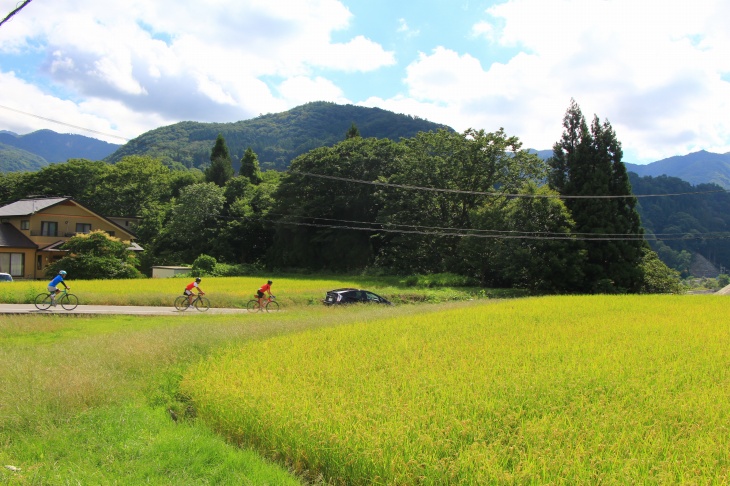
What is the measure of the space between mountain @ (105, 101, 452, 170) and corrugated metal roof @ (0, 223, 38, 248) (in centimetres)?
6794

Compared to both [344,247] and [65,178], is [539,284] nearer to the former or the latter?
[344,247]

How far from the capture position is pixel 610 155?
42969 mm

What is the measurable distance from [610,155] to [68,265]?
149 feet

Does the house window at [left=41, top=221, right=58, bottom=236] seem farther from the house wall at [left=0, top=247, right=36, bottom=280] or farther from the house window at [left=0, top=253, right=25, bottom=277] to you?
the house window at [left=0, top=253, right=25, bottom=277]

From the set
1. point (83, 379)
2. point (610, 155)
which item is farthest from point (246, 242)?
point (83, 379)

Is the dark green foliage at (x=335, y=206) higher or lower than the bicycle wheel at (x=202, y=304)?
higher

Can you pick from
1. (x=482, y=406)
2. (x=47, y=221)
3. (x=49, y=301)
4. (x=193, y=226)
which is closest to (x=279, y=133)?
(x=193, y=226)

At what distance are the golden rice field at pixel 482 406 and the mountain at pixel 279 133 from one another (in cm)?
10834

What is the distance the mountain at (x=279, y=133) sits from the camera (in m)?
125

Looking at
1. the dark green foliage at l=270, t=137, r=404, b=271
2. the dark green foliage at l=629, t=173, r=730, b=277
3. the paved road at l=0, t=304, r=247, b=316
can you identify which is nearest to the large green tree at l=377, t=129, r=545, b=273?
the dark green foliage at l=270, t=137, r=404, b=271

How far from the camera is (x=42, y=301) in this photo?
2253 cm

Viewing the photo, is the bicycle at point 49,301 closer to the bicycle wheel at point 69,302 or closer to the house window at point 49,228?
the bicycle wheel at point 69,302

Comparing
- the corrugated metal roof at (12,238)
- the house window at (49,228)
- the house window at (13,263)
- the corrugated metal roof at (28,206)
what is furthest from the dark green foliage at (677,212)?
the house window at (13,263)

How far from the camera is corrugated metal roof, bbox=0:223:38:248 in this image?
43.3m
